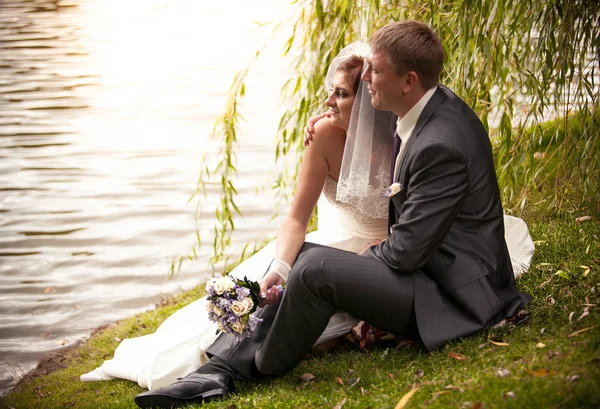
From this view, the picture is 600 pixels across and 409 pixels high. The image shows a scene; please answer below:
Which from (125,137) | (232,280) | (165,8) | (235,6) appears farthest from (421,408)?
(165,8)

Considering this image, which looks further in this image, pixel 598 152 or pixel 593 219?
pixel 593 219

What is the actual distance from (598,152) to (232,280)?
2126 mm

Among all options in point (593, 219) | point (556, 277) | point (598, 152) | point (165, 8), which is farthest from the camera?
point (165, 8)

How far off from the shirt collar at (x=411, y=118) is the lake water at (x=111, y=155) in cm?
311

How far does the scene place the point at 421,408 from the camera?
2348mm

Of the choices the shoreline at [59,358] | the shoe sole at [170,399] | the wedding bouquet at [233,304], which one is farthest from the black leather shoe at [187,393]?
the shoreline at [59,358]

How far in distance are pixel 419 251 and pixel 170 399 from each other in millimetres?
1225

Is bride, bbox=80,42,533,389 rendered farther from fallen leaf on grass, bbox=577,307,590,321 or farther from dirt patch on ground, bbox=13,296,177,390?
dirt patch on ground, bbox=13,296,177,390

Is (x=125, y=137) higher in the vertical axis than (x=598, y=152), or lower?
lower

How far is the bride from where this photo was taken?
3371 mm

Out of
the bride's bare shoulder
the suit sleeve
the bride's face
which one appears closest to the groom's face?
the suit sleeve

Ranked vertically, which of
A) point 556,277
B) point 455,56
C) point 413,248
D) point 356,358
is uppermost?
point 455,56

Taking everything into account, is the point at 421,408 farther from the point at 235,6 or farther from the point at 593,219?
the point at 235,6

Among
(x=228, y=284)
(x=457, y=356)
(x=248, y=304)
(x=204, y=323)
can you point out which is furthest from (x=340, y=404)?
(x=204, y=323)
